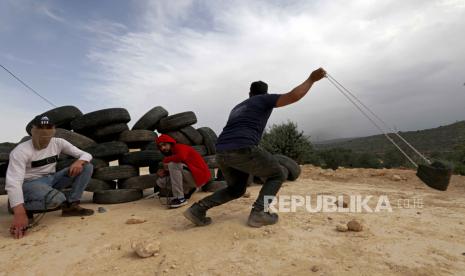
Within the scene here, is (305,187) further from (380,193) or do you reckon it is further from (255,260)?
(255,260)

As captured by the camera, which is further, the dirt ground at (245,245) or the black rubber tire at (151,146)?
the black rubber tire at (151,146)

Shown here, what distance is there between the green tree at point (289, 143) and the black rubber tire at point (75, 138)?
7901 mm

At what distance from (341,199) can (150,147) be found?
140 inches

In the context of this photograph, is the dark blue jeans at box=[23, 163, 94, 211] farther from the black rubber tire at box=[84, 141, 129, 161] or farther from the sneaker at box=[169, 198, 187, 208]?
the sneaker at box=[169, 198, 187, 208]

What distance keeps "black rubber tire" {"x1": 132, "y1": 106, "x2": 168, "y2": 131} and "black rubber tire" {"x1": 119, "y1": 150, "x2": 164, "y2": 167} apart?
2.21 feet

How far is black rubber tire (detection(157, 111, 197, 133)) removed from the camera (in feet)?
20.5

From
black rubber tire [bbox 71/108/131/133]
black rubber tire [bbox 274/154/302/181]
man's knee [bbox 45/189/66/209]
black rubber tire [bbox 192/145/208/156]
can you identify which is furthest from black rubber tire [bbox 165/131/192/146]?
man's knee [bbox 45/189/66/209]

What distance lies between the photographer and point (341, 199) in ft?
15.9

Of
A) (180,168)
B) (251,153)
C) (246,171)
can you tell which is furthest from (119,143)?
(251,153)

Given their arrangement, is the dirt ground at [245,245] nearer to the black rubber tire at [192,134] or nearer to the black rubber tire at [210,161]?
the black rubber tire at [210,161]

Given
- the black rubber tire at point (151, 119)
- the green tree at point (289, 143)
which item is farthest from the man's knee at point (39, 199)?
the green tree at point (289, 143)

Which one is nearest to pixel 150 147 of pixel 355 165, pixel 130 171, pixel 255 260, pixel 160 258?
pixel 130 171

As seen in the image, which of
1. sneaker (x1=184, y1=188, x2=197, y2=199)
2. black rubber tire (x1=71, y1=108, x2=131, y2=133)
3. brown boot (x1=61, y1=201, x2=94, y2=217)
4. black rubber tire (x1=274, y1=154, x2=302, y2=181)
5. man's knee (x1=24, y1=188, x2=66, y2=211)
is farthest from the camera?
black rubber tire (x1=274, y1=154, x2=302, y2=181)

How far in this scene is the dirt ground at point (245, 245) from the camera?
8.77ft
